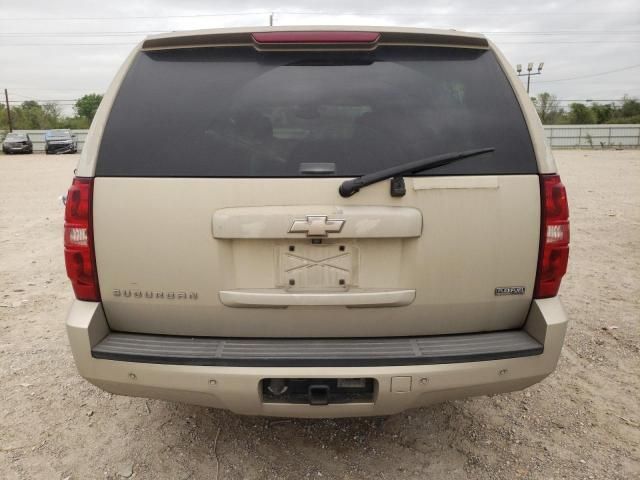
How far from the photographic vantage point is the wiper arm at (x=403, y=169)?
6.61ft

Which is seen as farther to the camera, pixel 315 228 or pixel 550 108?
pixel 550 108

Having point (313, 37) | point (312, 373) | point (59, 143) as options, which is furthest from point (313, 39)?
point (59, 143)

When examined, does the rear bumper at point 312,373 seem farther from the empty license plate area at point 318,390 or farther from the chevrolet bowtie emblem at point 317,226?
the chevrolet bowtie emblem at point 317,226

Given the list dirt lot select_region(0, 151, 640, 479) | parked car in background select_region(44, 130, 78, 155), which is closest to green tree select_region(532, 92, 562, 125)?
parked car in background select_region(44, 130, 78, 155)

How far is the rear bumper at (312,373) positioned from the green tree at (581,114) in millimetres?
62747

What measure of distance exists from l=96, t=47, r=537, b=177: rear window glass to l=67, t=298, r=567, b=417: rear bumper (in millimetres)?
700

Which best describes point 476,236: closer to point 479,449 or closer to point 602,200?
point 479,449

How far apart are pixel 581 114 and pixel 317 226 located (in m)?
64.6

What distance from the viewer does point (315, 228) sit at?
78.8 inches

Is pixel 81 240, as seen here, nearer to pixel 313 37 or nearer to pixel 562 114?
pixel 313 37

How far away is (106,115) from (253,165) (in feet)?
2.30

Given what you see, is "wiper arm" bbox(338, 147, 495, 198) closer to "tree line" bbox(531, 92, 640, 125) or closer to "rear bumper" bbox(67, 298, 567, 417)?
"rear bumper" bbox(67, 298, 567, 417)

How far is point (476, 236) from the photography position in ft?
6.90

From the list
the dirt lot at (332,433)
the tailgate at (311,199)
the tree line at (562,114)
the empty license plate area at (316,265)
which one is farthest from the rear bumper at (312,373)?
the tree line at (562,114)
